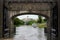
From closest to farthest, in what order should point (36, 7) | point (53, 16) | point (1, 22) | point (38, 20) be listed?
point (1, 22), point (53, 16), point (36, 7), point (38, 20)

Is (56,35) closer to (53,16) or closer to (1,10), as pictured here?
(53,16)

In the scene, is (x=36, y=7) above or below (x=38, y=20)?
above

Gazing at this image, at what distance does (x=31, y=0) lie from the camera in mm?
6922

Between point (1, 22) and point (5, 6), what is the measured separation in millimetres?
797

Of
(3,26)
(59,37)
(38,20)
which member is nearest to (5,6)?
(3,26)

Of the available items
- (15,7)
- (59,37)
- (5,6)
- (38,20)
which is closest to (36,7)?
(15,7)

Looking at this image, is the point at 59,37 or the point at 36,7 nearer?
the point at 59,37

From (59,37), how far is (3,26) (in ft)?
7.99

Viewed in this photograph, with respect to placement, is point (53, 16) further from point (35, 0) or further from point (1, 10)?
point (1, 10)

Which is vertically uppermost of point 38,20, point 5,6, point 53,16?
point 5,6

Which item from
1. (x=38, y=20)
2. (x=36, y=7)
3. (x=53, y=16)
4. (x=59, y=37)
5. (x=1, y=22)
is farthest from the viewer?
(x=38, y=20)

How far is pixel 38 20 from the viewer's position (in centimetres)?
3247

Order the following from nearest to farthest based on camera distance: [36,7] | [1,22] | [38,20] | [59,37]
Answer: [59,37] < [1,22] < [36,7] < [38,20]

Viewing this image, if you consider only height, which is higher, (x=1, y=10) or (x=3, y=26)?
(x=1, y=10)
